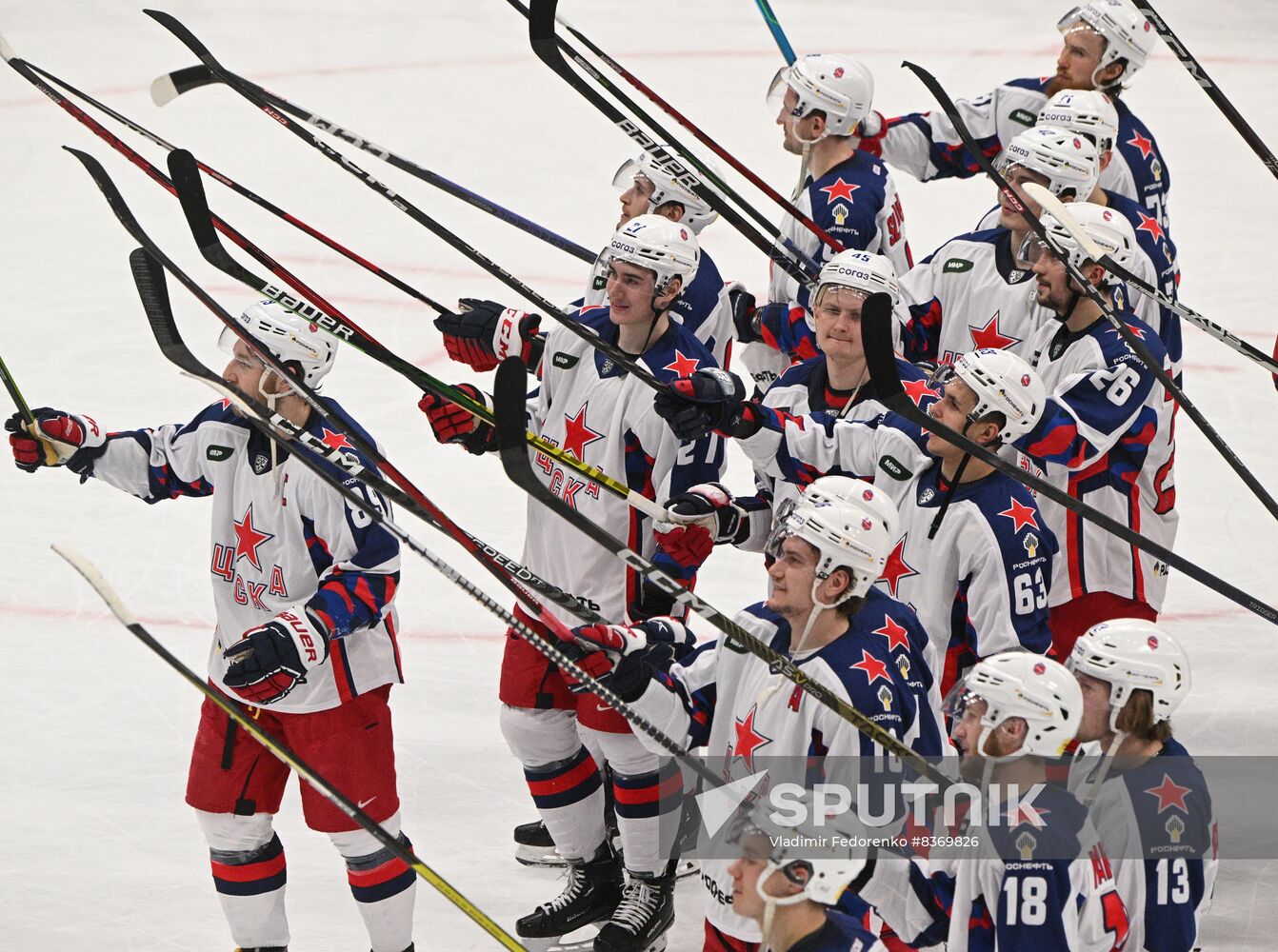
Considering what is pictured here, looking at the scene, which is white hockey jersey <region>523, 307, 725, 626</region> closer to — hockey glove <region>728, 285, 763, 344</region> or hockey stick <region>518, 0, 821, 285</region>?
hockey stick <region>518, 0, 821, 285</region>

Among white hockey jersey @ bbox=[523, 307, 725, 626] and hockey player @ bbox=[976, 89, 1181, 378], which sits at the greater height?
hockey player @ bbox=[976, 89, 1181, 378]

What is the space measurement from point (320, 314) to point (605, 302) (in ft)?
3.23

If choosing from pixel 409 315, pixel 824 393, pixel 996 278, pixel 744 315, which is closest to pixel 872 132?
pixel 744 315

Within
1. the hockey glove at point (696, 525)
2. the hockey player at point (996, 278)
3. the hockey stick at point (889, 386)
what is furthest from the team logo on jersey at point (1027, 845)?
the hockey player at point (996, 278)

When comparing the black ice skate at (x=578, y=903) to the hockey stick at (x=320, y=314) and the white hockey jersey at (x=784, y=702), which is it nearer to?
the hockey stick at (x=320, y=314)

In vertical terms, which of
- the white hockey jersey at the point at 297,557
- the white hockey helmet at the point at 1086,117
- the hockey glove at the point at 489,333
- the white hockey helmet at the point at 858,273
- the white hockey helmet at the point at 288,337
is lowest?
the white hockey jersey at the point at 297,557

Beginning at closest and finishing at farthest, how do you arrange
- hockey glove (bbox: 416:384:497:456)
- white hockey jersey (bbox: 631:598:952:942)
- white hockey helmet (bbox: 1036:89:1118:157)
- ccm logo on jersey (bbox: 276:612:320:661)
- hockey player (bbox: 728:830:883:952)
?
hockey player (bbox: 728:830:883:952) → white hockey jersey (bbox: 631:598:952:942) → ccm logo on jersey (bbox: 276:612:320:661) → hockey glove (bbox: 416:384:497:456) → white hockey helmet (bbox: 1036:89:1118:157)

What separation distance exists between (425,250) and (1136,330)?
4826 millimetres

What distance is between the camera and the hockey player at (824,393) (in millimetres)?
3982

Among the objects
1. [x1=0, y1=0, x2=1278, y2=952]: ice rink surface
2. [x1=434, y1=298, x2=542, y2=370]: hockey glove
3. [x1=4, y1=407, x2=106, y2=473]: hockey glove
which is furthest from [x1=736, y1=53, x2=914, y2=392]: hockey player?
[x1=4, y1=407, x2=106, y2=473]: hockey glove

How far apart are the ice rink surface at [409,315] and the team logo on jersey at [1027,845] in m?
1.56

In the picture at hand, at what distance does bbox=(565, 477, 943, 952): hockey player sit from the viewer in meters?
3.17

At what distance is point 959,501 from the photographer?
374 cm

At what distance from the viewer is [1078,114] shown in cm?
471
